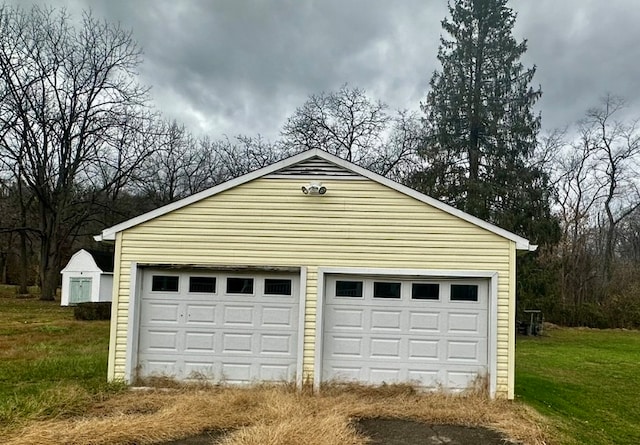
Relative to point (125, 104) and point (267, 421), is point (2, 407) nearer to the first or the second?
point (267, 421)

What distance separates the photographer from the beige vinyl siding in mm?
8531

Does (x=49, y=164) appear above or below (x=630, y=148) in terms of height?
below

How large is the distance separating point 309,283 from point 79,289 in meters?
21.2

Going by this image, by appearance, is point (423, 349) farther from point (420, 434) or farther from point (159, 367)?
point (159, 367)

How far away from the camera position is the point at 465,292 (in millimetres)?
8656

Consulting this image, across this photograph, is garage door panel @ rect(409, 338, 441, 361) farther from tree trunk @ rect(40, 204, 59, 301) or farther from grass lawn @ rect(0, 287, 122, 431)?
tree trunk @ rect(40, 204, 59, 301)

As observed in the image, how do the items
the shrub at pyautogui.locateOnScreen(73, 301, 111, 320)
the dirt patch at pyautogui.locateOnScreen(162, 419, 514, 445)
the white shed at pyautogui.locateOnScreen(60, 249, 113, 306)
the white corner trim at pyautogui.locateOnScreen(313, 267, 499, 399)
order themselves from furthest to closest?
the white shed at pyautogui.locateOnScreen(60, 249, 113, 306), the shrub at pyautogui.locateOnScreen(73, 301, 111, 320), the white corner trim at pyautogui.locateOnScreen(313, 267, 499, 399), the dirt patch at pyautogui.locateOnScreen(162, 419, 514, 445)

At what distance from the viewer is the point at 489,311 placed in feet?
27.9

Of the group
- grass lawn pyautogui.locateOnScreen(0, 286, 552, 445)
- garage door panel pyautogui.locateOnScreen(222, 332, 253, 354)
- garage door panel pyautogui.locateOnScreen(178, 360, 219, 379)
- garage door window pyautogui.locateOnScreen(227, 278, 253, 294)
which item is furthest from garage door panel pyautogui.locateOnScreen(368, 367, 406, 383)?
garage door panel pyautogui.locateOnScreen(178, 360, 219, 379)

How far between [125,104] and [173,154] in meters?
6.88

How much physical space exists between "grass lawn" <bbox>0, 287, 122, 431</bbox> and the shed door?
5699 mm

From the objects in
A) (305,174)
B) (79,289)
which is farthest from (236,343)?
(79,289)

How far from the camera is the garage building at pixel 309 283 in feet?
28.0

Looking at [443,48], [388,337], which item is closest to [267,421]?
[388,337]
